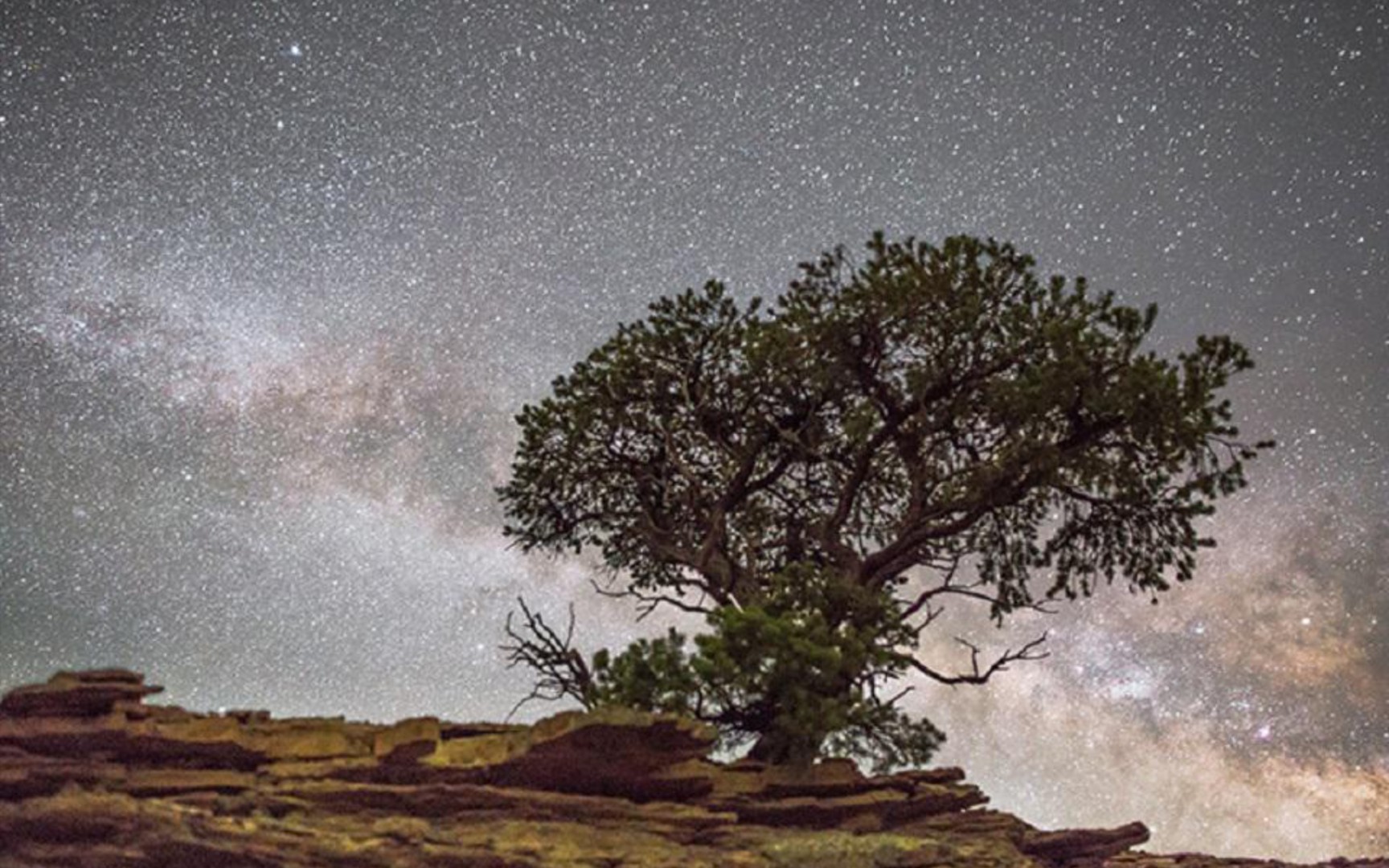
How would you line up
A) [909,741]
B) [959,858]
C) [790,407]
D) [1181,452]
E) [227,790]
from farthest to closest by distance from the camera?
1. [790,407]
2. [1181,452]
3. [909,741]
4. [959,858]
5. [227,790]

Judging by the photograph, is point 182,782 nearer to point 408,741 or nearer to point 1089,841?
point 408,741

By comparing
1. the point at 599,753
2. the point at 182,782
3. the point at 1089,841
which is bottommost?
the point at 1089,841

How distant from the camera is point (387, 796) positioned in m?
14.8

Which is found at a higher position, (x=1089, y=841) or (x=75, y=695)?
(x=75, y=695)

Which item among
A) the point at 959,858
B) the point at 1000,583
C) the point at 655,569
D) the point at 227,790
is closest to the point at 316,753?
the point at 227,790

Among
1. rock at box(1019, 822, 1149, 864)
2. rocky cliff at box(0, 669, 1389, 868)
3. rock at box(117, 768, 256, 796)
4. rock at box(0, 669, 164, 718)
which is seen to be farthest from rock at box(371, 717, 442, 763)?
rock at box(1019, 822, 1149, 864)

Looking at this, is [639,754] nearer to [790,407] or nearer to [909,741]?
[909,741]

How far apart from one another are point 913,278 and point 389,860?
1471cm

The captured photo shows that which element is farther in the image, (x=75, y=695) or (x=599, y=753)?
(x=599, y=753)

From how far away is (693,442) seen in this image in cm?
2605

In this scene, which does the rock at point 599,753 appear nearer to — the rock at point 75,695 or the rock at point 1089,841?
the rock at point 75,695

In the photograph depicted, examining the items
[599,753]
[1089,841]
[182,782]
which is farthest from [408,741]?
[1089,841]

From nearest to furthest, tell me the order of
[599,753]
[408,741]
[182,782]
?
[182,782], [408,741], [599,753]

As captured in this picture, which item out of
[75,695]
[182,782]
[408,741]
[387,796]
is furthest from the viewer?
[408,741]
